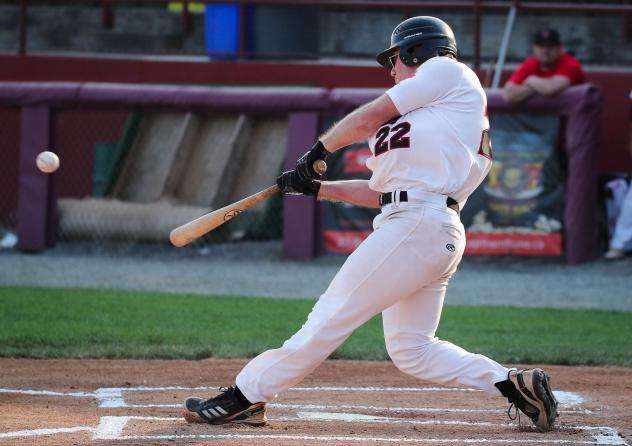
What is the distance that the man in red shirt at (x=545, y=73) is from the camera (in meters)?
11.0

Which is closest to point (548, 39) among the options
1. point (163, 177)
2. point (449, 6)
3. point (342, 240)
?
point (449, 6)

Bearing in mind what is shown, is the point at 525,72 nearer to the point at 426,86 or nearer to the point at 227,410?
the point at 426,86

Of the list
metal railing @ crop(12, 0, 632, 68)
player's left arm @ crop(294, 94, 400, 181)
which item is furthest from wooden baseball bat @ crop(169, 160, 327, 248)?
metal railing @ crop(12, 0, 632, 68)

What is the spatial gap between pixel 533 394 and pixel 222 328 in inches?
148

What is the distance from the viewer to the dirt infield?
488 centimetres

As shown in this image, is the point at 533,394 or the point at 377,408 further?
the point at 377,408

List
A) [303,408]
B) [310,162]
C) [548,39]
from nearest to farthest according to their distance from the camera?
[310,162] < [303,408] < [548,39]

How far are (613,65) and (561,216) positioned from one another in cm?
452

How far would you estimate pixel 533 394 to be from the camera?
5000mm

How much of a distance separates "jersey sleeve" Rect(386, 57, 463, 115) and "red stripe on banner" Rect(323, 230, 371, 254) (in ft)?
21.9

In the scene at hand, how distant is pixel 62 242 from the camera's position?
12.1m

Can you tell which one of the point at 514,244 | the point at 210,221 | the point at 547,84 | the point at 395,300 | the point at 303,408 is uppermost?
the point at 210,221

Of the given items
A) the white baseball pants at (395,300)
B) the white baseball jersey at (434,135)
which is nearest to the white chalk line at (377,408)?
the white baseball pants at (395,300)

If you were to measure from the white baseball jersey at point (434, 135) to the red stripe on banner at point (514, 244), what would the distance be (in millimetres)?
6498
